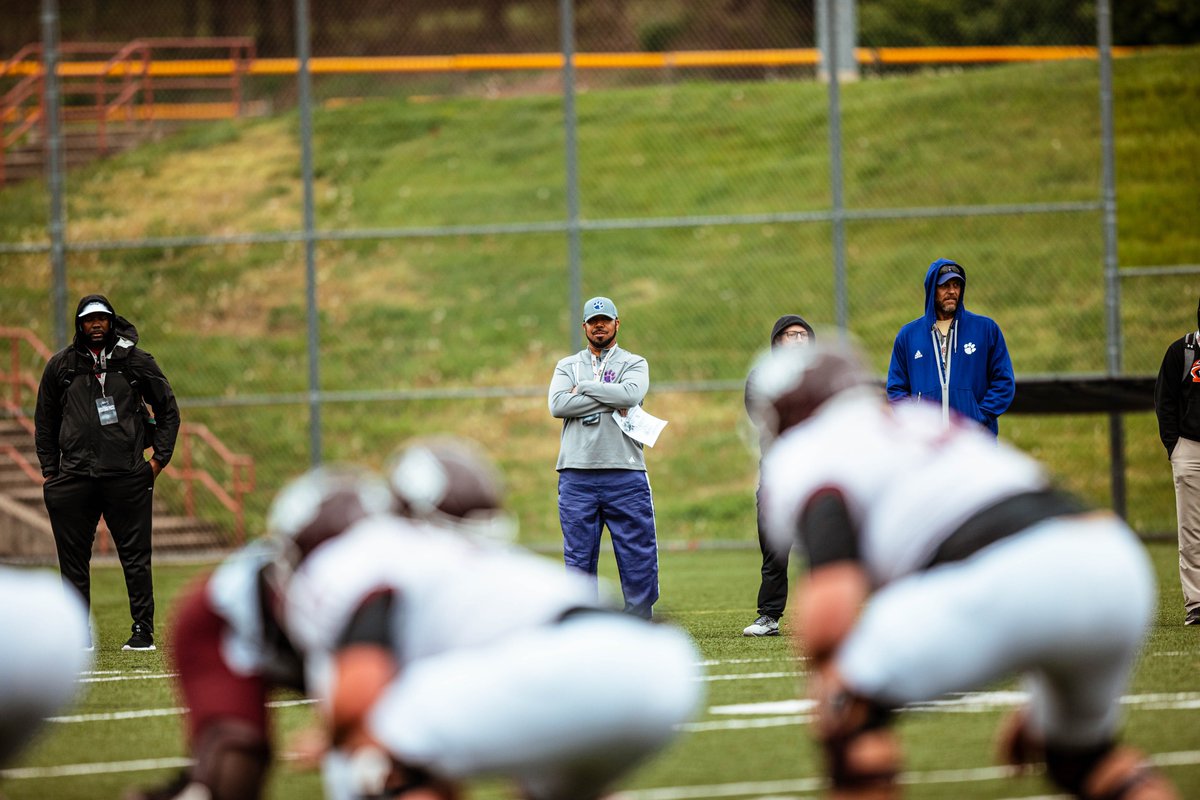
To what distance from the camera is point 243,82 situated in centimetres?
2770

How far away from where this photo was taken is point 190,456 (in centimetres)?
2059

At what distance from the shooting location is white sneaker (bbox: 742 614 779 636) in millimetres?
10312

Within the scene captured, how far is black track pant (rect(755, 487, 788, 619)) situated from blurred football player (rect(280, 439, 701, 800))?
5.75 meters

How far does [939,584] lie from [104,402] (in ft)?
25.3

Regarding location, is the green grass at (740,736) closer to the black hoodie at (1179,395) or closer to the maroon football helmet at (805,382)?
the black hoodie at (1179,395)

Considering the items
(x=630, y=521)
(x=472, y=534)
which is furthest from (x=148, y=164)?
(x=472, y=534)

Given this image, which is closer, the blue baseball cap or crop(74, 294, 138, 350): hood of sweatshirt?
crop(74, 294, 138, 350): hood of sweatshirt

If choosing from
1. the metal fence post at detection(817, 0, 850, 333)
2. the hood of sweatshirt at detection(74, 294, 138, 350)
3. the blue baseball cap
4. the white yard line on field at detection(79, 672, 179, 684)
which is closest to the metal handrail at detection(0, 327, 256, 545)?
the metal fence post at detection(817, 0, 850, 333)

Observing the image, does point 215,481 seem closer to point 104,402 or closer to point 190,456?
point 190,456

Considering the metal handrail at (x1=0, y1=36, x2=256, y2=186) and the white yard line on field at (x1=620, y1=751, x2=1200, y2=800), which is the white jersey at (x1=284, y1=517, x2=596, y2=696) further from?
the metal handrail at (x1=0, y1=36, x2=256, y2=186)

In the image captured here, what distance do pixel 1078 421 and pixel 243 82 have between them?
15.3 meters

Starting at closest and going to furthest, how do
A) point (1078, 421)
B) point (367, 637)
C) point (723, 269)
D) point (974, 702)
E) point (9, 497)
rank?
point (367, 637)
point (974, 702)
point (9, 497)
point (1078, 421)
point (723, 269)

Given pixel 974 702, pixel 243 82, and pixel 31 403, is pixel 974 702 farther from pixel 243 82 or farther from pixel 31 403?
pixel 243 82

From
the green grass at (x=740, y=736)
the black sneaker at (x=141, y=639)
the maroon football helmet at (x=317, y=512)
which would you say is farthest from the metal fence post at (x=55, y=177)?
the maroon football helmet at (x=317, y=512)
